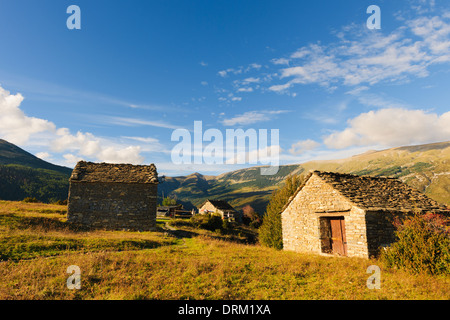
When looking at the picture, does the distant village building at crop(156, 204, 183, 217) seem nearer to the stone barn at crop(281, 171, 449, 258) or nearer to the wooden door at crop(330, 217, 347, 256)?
the stone barn at crop(281, 171, 449, 258)

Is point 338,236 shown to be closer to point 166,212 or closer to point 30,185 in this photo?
point 166,212

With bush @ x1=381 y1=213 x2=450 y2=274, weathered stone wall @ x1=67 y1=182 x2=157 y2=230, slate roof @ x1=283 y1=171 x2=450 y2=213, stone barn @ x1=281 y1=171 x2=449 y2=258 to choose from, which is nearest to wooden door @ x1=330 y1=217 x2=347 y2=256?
stone barn @ x1=281 y1=171 x2=449 y2=258

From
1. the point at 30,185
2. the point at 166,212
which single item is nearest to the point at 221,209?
the point at 166,212

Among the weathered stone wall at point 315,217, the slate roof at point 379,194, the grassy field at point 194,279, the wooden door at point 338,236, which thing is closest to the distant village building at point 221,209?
the weathered stone wall at point 315,217

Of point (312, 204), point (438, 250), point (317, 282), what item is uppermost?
point (312, 204)

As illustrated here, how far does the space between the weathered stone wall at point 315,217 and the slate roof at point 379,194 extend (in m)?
0.47

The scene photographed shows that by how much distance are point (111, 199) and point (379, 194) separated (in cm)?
2362

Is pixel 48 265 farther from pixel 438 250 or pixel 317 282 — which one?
pixel 438 250

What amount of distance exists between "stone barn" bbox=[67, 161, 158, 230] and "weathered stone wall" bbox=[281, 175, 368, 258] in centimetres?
1442

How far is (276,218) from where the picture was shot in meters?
21.0

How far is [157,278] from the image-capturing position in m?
8.70
